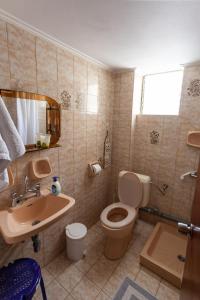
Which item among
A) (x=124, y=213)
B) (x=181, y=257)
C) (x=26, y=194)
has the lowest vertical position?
(x=181, y=257)

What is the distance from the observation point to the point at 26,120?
135 centimetres

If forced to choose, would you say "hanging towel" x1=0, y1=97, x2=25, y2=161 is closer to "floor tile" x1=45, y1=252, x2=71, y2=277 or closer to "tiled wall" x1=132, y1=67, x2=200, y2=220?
"floor tile" x1=45, y1=252, x2=71, y2=277

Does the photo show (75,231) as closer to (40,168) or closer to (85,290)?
(85,290)

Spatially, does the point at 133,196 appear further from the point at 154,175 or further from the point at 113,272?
the point at 113,272

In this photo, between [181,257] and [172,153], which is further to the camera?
[172,153]

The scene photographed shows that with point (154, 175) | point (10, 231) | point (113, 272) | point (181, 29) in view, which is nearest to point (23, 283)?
point (10, 231)

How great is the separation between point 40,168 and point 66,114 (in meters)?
0.62

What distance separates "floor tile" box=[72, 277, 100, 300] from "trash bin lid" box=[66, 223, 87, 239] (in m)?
0.41

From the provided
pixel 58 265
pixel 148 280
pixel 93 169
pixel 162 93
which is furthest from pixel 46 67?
pixel 148 280

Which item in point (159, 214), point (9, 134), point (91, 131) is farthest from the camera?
point (159, 214)

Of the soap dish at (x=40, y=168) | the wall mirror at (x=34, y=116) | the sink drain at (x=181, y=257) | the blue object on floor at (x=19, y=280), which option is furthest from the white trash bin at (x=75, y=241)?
the sink drain at (x=181, y=257)

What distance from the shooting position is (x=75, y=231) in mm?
1788

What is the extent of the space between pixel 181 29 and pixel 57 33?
991 mm

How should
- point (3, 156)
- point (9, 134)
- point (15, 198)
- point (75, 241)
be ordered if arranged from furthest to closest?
point (75, 241) < point (15, 198) < point (9, 134) < point (3, 156)
